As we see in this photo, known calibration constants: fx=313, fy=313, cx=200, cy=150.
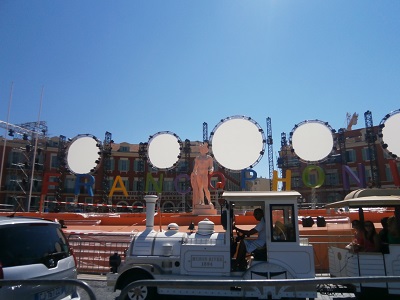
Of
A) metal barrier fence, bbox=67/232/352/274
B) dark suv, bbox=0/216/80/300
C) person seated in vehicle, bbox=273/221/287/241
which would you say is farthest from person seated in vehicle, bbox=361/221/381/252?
dark suv, bbox=0/216/80/300

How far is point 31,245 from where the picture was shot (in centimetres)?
393

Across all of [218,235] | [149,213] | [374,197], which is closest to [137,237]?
[149,213]

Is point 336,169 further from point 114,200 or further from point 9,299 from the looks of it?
point 9,299

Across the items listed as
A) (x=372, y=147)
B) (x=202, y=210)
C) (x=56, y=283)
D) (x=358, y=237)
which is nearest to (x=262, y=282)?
(x=56, y=283)

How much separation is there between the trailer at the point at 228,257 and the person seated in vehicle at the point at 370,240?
1636mm

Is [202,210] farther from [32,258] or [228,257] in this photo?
[32,258]

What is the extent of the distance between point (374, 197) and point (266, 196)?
236 centimetres

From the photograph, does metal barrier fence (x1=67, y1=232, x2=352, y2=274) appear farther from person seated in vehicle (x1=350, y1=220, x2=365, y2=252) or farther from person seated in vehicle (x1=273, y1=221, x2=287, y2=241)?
person seated in vehicle (x1=273, y1=221, x2=287, y2=241)

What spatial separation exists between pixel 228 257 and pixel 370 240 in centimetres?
304

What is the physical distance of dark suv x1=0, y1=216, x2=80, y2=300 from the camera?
348 cm

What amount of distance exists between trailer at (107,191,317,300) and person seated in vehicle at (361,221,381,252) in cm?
164

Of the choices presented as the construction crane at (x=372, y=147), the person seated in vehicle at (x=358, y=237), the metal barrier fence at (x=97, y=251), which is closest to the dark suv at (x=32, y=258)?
the metal barrier fence at (x=97, y=251)

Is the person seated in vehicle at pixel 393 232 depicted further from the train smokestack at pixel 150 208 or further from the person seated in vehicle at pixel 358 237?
the train smokestack at pixel 150 208

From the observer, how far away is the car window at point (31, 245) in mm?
3613
